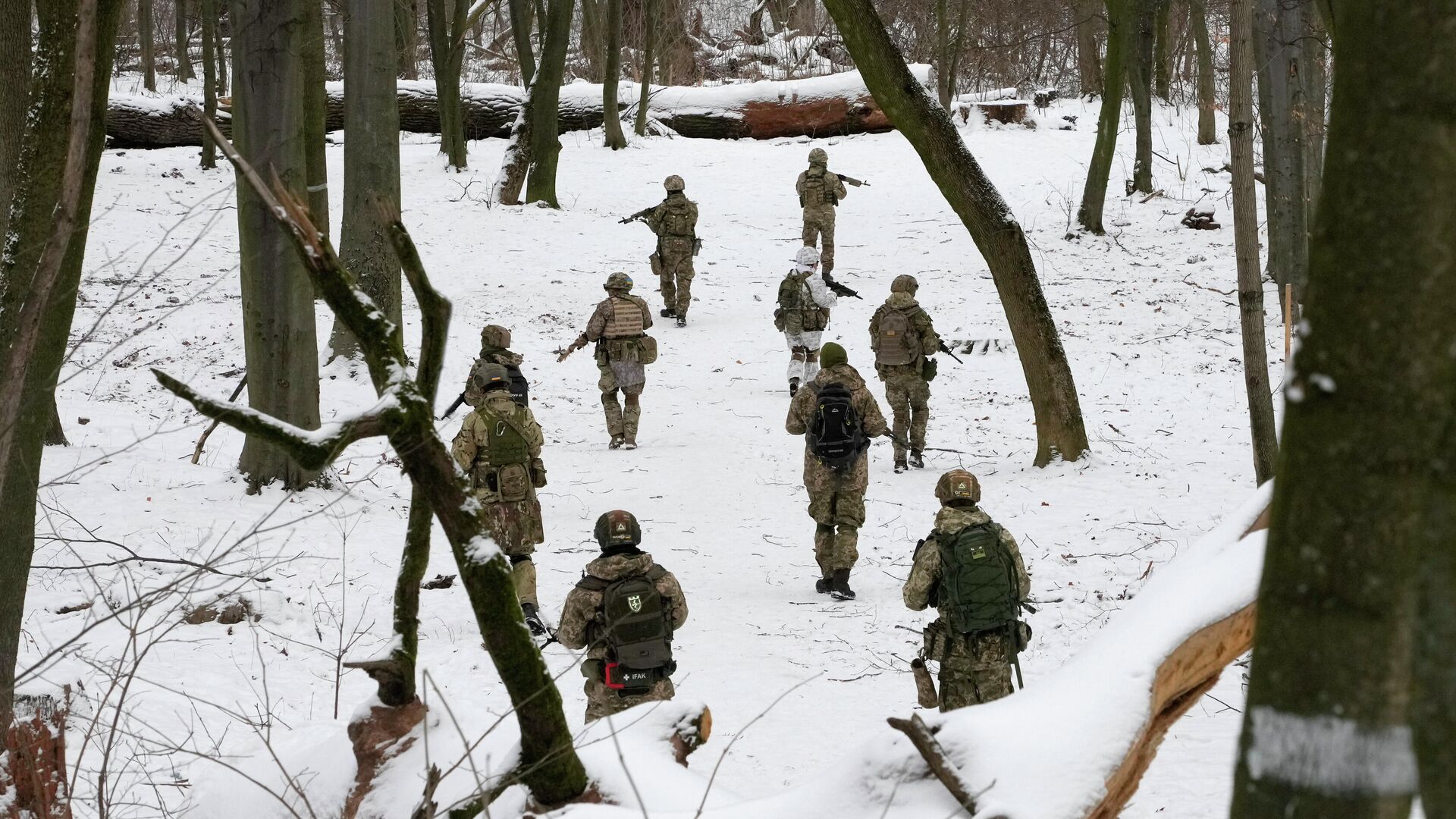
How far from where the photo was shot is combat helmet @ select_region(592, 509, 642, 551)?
244 inches

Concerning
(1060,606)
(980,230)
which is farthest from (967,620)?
(980,230)

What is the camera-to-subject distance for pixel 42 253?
4.65 metres

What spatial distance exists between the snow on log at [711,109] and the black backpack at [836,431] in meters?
17.1

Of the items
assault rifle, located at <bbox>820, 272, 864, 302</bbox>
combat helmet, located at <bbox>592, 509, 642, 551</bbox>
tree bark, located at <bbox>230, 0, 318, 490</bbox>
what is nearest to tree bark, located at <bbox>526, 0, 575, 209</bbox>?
assault rifle, located at <bbox>820, 272, 864, 302</bbox>

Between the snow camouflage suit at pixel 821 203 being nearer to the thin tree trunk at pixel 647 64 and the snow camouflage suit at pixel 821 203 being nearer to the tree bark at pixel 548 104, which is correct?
the tree bark at pixel 548 104

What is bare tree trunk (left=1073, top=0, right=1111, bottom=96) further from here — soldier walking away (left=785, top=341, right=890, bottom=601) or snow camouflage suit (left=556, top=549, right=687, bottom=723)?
snow camouflage suit (left=556, top=549, right=687, bottom=723)

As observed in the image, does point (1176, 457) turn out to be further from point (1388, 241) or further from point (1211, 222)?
point (1388, 241)

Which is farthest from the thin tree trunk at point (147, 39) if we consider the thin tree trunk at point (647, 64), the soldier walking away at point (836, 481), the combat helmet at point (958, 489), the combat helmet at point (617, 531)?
the combat helmet at point (958, 489)

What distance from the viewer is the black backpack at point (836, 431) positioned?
886 cm

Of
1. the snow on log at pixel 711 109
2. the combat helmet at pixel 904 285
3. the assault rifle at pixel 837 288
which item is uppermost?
the snow on log at pixel 711 109

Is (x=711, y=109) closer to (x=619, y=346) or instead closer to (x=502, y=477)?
(x=619, y=346)

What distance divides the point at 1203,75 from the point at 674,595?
19481 millimetres

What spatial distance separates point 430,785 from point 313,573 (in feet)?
20.8

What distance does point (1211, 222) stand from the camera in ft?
63.7
